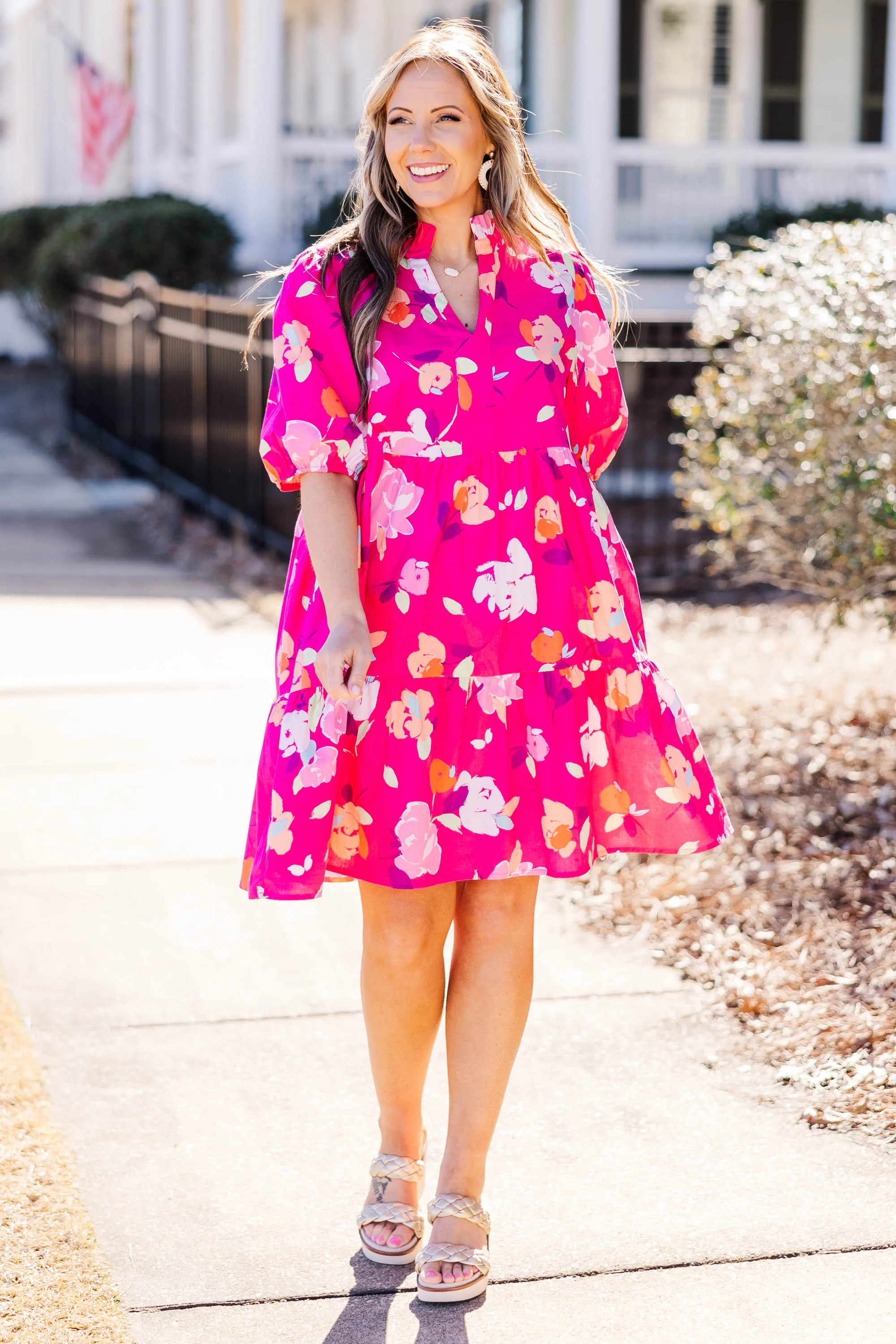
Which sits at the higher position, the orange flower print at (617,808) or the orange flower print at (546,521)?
the orange flower print at (546,521)

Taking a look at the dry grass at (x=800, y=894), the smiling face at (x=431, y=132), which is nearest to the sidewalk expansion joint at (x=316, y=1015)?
the dry grass at (x=800, y=894)

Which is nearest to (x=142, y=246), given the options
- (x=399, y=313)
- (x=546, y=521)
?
(x=399, y=313)

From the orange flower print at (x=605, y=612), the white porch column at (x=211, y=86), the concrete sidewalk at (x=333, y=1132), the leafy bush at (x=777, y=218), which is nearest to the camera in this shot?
the concrete sidewalk at (x=333, y=1132)

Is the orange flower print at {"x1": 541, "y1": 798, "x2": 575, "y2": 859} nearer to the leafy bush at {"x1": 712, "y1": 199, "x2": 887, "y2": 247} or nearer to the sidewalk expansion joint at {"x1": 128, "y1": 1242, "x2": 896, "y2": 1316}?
the sidewalk expansion joint at {"x1": 128, "y1": 1242, "x2": 896, "y2": 1316}

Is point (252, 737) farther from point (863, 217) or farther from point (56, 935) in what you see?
point (863, 217)

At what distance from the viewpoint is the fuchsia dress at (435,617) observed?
2.64 metres

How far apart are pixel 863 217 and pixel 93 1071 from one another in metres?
11.2

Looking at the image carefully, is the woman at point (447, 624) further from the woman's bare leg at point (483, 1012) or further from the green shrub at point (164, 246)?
the green shrub at point (164, 246)

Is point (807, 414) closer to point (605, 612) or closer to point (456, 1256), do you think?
point (605, 612)

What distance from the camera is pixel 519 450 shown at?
2.71m

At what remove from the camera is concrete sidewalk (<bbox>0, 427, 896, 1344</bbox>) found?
105 inches

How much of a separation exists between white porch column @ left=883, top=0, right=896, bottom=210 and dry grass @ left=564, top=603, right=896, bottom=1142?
28.5 ft

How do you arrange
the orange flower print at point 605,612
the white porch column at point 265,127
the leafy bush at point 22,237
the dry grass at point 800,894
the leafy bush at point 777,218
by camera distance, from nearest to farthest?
the orange flower print at point 605,612 < the dry grass at point 800,894 < the leafy bush at point 777,218 < the white porch column at point 265,127 < the leafy bush at point 22,237

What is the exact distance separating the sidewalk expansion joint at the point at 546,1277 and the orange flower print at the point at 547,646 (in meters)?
0.97
